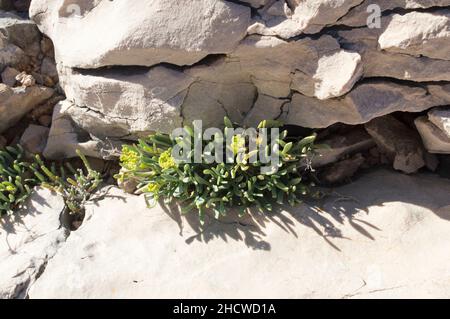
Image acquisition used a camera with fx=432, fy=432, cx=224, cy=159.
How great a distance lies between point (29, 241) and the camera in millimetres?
3867

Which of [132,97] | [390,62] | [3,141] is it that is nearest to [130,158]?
[132,97]

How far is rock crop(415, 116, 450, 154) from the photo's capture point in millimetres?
3498

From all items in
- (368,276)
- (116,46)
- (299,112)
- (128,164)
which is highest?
(116,46)

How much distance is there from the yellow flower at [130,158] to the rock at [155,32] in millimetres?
761

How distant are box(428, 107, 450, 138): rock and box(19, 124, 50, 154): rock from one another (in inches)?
141

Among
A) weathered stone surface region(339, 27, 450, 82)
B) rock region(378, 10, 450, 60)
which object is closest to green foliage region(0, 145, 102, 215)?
weathered stone surface region(339, 27, 450, 82)

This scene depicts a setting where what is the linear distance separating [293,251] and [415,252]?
92 centimetres

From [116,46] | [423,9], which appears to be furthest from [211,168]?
[423,9]

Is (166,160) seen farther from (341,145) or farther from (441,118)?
(441,118)

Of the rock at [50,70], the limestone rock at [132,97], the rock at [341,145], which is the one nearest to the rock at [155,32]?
the limestone rock at [132,97]

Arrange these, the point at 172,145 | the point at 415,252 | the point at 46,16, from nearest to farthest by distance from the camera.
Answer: the point at 415,252
the point at 172,145
the point at 46,16

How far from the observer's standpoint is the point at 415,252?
3297 millimetres

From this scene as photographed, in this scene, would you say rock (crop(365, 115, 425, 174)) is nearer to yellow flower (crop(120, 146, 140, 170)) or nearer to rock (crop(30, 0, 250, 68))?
rock (crop(30, 0, 250, 68))

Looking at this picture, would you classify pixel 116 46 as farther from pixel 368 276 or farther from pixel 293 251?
pixel 368 276
